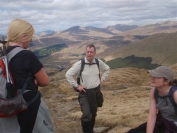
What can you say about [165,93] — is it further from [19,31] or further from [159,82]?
[19,31]

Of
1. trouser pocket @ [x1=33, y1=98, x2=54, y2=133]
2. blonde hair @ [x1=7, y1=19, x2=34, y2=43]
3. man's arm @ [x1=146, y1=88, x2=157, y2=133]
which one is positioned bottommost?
man's arm @ [x1=146, y1=88, x2=157, y2=133]

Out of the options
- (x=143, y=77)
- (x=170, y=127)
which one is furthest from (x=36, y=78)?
(x=143, y=77)

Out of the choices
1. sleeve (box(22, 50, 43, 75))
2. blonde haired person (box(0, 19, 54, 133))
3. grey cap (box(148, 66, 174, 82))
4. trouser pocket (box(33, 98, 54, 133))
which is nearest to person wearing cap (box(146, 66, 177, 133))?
grey cap (box(148, 66, 174, 82))

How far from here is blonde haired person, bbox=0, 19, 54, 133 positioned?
15.7 ft

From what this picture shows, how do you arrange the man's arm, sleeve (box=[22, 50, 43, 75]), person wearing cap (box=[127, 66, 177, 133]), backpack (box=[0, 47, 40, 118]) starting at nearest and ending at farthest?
1. backpack (box=[0, 47, 40, 118])
2. sleeve (box=[22, 50, 43, 75])
3. person wearing cap (box=[127, 66, 177, 133])
4. the man's arm

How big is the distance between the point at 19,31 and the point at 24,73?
2.90ft

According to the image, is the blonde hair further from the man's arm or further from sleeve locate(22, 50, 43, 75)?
the man's arm

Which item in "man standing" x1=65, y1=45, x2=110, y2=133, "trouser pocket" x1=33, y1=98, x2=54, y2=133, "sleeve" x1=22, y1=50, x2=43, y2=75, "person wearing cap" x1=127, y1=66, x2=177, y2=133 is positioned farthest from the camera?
"man standing" x1=65, y1=45, x2=110, y2=133

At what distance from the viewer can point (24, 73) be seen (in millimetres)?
4812

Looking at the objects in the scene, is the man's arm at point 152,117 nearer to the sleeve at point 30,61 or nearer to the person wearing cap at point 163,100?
the person wearing cap at point 163,100

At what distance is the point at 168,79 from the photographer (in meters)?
6.34

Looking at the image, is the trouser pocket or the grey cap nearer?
the trouser pocket

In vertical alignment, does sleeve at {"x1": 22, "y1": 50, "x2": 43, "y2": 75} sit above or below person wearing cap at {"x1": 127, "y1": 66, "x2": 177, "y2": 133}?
above

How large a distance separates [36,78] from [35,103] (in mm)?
545
